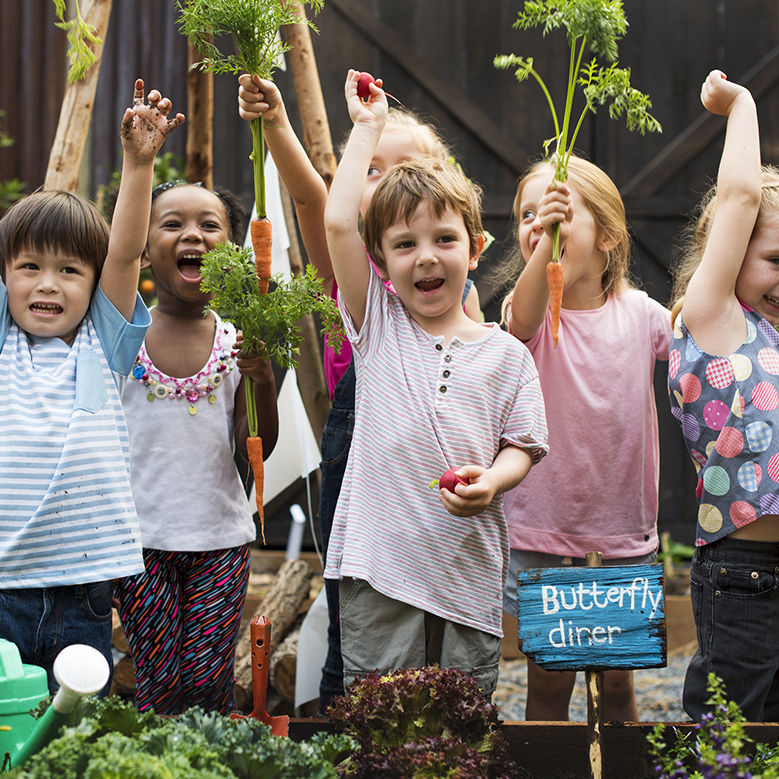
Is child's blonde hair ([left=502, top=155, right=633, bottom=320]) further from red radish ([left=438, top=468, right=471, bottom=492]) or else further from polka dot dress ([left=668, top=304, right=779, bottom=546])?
red radish ([left=438, top=468, right=471, bottom=492])

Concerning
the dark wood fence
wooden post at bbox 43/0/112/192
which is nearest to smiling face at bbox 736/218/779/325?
wooden post at bbox 43/0/112/192

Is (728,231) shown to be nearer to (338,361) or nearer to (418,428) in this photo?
(418,428)

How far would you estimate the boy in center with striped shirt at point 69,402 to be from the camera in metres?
2.08

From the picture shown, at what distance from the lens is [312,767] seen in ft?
5.03

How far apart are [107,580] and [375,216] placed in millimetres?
1084

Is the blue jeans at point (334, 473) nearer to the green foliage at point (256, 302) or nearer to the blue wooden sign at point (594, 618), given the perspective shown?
the green foliage at point (256, 302)

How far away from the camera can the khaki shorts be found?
6.70ft

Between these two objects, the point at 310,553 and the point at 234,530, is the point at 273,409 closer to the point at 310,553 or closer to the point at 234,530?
the point at 234,530

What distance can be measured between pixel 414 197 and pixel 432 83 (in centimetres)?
345

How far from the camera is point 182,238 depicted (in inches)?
101

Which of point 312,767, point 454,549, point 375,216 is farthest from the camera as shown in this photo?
point 375,216

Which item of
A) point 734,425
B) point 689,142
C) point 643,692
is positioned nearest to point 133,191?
point 734,425

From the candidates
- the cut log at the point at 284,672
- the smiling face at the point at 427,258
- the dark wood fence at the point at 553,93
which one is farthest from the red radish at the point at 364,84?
the dark wood fence at the point at 553,93

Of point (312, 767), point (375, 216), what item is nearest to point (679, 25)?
point (375, 216)
